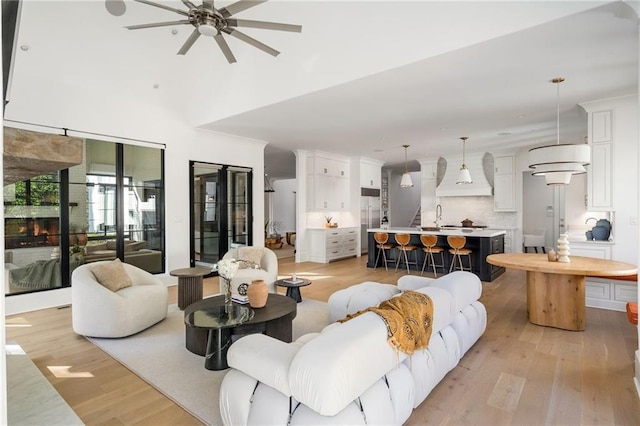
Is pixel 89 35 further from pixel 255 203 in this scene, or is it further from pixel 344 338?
pixel 344 338

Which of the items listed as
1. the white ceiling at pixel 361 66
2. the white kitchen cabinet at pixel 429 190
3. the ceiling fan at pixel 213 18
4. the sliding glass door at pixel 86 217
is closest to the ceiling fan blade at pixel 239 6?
the ceiling fan at pixel 213 18

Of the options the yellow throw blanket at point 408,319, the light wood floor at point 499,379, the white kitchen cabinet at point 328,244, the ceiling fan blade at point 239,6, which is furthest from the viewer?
the white kitchen cabinet at point 328,244

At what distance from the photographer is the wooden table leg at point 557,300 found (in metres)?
3.90

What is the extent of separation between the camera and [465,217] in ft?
32.8

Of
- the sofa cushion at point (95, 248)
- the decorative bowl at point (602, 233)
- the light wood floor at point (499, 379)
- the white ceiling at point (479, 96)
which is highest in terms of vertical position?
the white ceiling at point (479, 96)

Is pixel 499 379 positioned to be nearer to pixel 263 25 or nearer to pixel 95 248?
pixel 263 25

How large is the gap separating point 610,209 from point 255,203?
6.01 m

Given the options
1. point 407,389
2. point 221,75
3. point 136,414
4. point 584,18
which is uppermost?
point 221,75

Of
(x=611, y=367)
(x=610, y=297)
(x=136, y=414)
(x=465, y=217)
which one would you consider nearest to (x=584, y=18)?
(x=611, y=367)

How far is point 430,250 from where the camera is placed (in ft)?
22.3

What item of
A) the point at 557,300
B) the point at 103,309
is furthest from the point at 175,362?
the point at 557,300

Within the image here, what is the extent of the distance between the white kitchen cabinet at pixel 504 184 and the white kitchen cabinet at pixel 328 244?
3.97 metres

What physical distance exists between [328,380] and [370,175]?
30.1 feet

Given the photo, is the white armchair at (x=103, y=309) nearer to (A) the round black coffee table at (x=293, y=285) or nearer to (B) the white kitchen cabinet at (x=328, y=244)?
(A) the round black coffee table at (x=293, y=285)
